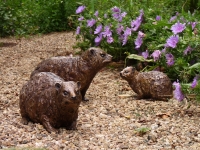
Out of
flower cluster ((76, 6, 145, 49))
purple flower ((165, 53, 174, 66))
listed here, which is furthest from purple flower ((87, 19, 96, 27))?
purple flower ((165, 53, 174, 66))

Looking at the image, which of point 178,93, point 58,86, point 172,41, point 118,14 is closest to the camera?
point 58,86

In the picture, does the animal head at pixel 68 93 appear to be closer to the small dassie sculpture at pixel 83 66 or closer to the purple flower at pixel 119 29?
the small dassie sculpture at pixel 83 66

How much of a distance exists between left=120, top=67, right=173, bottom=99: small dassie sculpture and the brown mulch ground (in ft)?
0.33

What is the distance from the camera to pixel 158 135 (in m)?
4.09

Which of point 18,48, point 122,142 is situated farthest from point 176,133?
point 18,48

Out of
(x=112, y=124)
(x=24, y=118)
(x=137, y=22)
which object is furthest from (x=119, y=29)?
(x=24, y=118)

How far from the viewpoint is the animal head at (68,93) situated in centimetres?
385

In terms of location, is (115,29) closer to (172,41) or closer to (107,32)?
(107,32)

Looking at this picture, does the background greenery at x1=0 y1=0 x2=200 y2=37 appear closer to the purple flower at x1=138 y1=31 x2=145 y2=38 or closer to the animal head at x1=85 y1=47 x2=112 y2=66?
the purple flower at x1=138 y1=31 x2=145 y2=38

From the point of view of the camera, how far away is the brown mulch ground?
384cm

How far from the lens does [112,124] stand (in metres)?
4.45

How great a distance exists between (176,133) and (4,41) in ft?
24.3

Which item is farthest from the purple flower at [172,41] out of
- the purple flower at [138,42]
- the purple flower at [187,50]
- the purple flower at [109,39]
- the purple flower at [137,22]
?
the purple flower at [109,39]

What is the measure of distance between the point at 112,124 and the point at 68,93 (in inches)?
30.1
